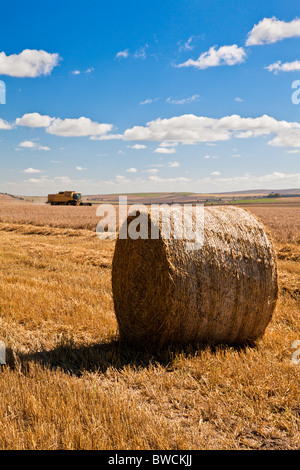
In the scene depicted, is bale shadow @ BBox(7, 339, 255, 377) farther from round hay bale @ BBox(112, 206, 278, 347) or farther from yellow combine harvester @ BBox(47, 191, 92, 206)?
yellow combine harvester @ BBox(47, 191, 92, 206)

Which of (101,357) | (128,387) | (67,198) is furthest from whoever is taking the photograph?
(67,198)

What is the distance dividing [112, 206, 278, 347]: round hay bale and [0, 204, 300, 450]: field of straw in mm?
293

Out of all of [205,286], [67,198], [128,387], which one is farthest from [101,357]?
[67,198]

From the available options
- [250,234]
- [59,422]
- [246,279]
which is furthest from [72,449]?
[250,234]

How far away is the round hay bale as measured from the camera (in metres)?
4.97

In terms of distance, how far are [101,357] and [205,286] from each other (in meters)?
1.66

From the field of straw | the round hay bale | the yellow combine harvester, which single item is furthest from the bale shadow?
the yellow combine harvester

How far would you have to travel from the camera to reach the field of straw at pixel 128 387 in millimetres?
3273

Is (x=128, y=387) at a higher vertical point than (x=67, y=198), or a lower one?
lower

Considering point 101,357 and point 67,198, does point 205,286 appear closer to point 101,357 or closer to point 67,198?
point 101,357

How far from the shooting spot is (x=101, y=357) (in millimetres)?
4957

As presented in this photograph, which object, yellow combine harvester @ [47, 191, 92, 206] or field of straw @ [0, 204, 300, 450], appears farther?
yellow combine harvester @ [47, 191, 92, 206]

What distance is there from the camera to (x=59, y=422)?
342 centimetres

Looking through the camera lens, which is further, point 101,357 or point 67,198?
point 67,198
